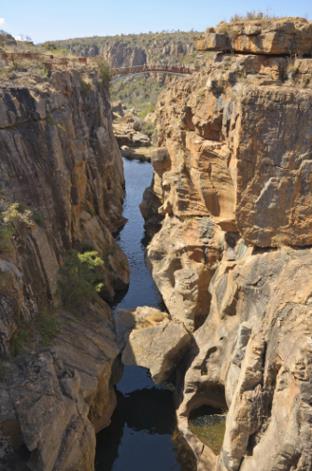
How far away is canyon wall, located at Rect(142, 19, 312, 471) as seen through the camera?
14047mm

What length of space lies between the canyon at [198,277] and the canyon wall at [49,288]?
0.06 metres

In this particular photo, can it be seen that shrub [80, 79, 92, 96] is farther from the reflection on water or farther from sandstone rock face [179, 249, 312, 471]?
sandstone rock face [179, 249, 312, 471]

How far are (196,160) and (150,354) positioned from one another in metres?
8.62

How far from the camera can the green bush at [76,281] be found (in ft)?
72.2

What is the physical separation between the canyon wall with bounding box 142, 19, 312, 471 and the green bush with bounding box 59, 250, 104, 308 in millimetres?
4163

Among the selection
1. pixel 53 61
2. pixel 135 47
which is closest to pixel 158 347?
pixel 53 61

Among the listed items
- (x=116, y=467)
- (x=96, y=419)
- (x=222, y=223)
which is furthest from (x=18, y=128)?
(x=116, y=467)

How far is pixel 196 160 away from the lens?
74.3 feet

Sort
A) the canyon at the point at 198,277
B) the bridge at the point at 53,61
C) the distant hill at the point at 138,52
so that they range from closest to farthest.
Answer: the canyon at the point at 198,277 → the bridge at the point at 53,61 → the distant hill at the point at 138,52

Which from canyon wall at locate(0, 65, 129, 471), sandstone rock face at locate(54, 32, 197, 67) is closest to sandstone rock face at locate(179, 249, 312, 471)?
canyon wall at locate(0, 65, 129, 471)

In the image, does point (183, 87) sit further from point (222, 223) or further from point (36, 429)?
point (36, 429)

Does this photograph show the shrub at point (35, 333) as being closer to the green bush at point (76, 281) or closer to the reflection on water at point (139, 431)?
the green bush at point (76, 281)

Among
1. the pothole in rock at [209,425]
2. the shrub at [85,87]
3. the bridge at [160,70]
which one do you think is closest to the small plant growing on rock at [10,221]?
the pothole in rock at [209,425]

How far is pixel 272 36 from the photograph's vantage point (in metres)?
18.3
